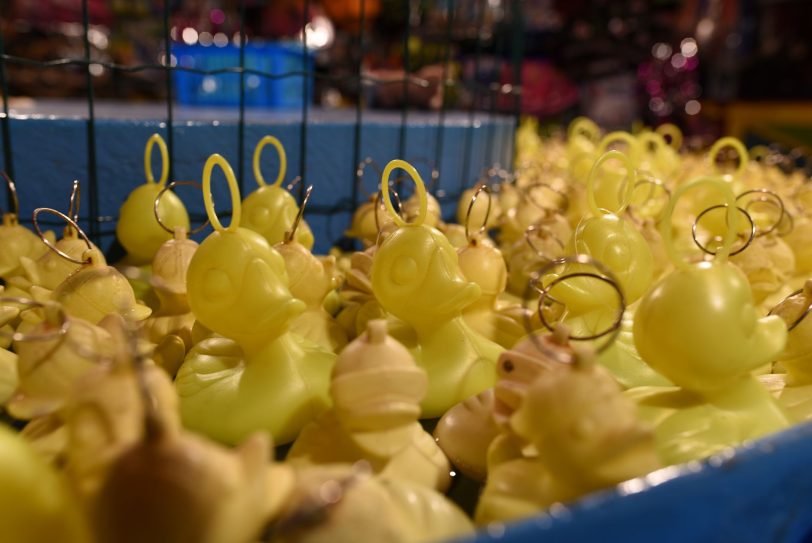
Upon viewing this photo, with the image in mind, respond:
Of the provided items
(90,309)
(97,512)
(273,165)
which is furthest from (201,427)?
(273,165)

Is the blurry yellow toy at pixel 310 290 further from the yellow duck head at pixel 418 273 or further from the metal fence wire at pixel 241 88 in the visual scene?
the metal fence wire at pixel 241 88

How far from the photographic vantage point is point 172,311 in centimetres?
86

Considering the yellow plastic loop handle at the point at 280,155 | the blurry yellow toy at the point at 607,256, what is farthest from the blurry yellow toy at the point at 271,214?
the blurry yellow toy at the point at 607,256

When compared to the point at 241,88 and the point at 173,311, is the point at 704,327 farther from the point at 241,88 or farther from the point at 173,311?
the point at 241,88

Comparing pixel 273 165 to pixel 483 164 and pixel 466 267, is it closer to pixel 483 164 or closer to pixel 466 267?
pixel 466 267

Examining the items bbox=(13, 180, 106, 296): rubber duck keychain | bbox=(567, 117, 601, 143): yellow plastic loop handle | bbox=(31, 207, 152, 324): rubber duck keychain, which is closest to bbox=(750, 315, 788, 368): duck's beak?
bbox=(31, 207, 152, 324): rubber duck keychain

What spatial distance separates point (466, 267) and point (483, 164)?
0.97 meters

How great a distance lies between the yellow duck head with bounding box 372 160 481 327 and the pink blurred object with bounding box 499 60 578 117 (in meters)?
Answer: 2.74

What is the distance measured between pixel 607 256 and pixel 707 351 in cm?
25

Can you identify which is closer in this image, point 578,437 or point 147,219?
point 578,437

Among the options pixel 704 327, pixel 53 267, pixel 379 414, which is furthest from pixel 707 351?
pixel 53 267

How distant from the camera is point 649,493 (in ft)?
1.35

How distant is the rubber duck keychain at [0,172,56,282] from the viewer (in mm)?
855

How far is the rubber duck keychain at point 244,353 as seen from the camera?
0.64 metres
